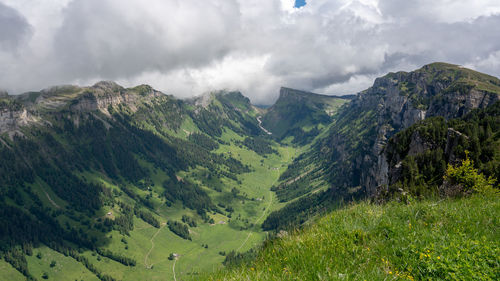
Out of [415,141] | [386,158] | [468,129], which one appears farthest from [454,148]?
[386,158]

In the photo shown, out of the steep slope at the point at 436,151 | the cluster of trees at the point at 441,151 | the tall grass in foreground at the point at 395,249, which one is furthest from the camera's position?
the steep slope at the point at 436,151

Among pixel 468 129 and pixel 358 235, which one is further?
pixel 468 129

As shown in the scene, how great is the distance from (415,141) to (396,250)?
13957 cm

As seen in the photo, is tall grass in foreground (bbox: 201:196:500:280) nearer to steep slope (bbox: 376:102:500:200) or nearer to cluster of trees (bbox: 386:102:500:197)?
cluster of trees (bbox: 386:102:500:197)

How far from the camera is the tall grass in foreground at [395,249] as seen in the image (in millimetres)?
6180

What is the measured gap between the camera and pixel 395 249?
24.4 ft

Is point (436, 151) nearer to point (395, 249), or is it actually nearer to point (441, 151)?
point (441, 151)

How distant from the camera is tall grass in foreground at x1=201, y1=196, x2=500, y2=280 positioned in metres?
6.18

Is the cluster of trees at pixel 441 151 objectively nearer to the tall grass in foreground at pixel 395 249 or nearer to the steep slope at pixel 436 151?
the steep slope at pixel 436 151

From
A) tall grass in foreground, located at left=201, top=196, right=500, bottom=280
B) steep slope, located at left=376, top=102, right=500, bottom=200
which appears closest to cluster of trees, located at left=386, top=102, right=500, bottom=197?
steep slope, located at left=376, top=102, right=500, bottom=200

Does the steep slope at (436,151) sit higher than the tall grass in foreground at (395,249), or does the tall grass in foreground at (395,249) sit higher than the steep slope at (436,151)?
the tall grass in foreground at (395,249)

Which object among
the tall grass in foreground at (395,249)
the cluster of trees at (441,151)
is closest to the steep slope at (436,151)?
the cluster of trees at (441,151)

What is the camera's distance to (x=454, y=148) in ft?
275

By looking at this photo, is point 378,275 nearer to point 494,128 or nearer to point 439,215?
point 439,215
